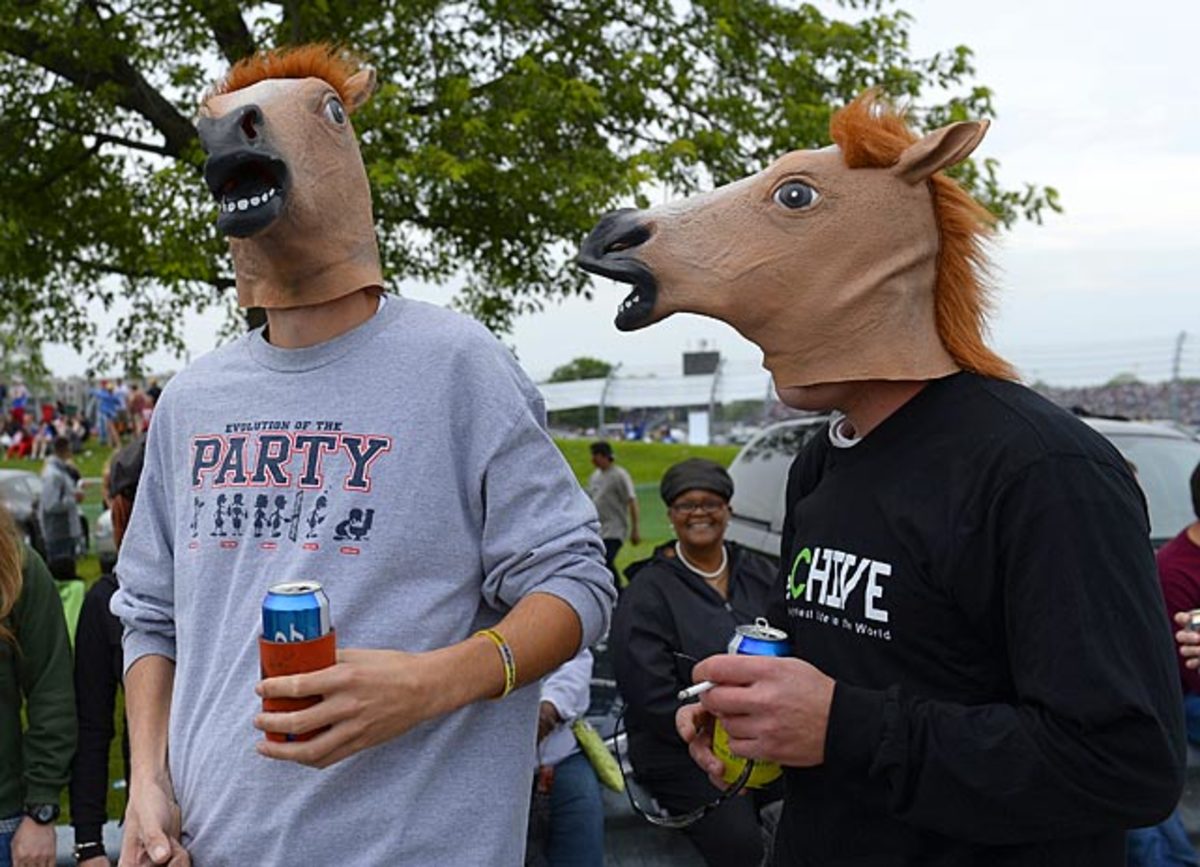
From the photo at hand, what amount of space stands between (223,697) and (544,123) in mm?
6030

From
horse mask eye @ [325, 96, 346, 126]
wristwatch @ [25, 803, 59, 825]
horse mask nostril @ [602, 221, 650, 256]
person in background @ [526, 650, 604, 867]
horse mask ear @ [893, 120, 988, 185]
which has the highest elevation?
horse mask eye @ [325, 96, 346, 126]

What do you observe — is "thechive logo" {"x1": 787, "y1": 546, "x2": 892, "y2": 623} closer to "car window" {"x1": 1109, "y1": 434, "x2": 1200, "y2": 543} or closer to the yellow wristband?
the yellow wristband

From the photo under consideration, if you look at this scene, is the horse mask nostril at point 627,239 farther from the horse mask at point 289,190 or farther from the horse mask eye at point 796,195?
the horse mask at point 289,190

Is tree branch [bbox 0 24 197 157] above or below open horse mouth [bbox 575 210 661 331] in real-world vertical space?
above

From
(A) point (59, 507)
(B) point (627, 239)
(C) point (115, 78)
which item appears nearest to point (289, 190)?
(B) point (627, 239)

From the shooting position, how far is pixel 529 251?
332 inches

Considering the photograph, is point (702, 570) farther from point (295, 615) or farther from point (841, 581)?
point (295, 615)

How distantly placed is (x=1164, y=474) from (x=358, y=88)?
5260 mm

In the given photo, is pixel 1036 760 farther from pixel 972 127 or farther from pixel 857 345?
pixel 972 127

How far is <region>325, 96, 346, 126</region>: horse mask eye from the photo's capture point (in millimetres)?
2039

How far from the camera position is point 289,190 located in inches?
75.4

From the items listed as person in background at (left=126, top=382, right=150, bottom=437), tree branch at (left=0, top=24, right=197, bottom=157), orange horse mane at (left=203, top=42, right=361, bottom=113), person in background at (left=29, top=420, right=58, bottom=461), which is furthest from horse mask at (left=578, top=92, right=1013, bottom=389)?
person in background at (left=29, top=420, right=58, bottom=461)

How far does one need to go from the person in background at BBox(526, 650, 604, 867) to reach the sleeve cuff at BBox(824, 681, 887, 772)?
2225 mm

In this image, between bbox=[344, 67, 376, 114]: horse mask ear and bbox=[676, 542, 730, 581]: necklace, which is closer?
bbox=[344, 67, 376, 114]: horse mask ear
